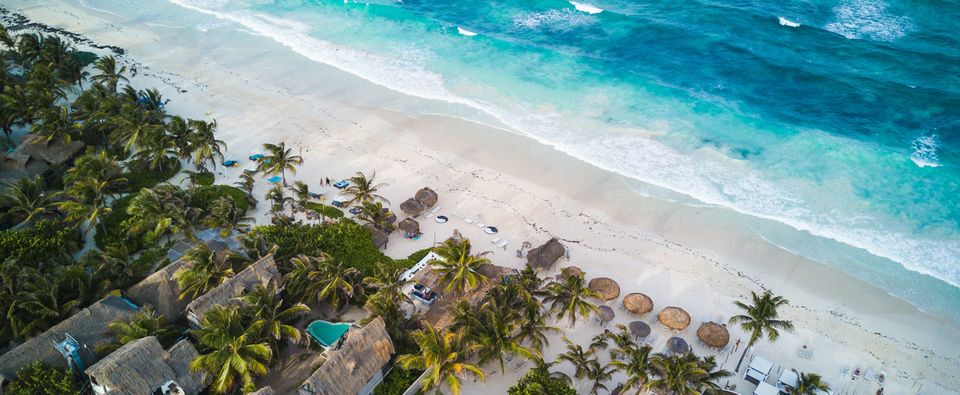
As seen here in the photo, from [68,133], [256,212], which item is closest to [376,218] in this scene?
[256,212]

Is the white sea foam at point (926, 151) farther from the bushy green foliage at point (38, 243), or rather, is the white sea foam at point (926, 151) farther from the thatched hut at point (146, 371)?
the bushy green foliage at point (38, 243)

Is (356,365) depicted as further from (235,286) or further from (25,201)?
(25,201)

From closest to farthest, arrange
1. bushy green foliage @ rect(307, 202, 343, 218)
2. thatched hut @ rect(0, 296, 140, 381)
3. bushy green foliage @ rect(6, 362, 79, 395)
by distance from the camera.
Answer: bushy green foliage @ rect(6, 362, 79, 395)
thatched hut @ rect(0, 296, 140, 381)
bushy green foliage @ rect(307, 202, 343, 218)

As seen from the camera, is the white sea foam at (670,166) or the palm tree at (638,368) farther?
the white sea foam at (670,166)

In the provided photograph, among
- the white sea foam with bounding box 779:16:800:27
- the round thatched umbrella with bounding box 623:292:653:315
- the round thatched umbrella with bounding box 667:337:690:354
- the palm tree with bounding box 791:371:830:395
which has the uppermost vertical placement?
the white sea foam with bounding box 779:16:800:27

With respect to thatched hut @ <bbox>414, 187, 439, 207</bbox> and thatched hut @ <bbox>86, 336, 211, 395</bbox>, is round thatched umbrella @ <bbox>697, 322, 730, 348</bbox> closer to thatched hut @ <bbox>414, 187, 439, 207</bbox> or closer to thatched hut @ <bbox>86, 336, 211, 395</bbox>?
thatched hut @ <bbox>414, 187, 439, 207</bbox>

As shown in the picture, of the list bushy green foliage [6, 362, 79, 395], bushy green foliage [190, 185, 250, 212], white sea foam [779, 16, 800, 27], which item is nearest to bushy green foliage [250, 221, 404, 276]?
bushy green foliage [190, 185, 250, 212]

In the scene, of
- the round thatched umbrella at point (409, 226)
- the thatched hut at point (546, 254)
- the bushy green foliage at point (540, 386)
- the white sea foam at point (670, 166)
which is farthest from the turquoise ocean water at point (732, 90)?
the bushy green foliage at point (540, 386)
